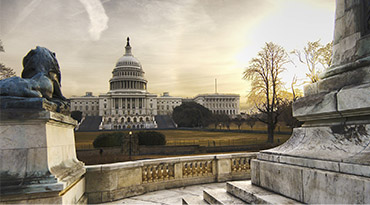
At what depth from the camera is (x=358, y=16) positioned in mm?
3924

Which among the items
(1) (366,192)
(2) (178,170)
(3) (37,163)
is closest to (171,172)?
(2) (178,170)

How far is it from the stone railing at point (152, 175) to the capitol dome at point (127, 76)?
11712 cm

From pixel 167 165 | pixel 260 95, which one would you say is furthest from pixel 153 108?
pixel 167 165

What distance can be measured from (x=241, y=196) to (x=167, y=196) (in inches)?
120

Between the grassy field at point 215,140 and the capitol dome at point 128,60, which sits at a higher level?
the capitol dome at point 128,60

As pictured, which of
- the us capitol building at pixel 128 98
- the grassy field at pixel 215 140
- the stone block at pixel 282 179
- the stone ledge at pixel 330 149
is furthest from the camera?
the us capitol building at pixel 128 98

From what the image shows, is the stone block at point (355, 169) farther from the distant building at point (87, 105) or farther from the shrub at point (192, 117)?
the distant building at point (87, 105)

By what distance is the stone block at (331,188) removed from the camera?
2.71 metres

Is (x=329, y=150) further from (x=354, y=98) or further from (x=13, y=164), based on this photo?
(x=13, y=164)

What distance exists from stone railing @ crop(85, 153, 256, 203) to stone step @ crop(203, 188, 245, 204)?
8.57ft

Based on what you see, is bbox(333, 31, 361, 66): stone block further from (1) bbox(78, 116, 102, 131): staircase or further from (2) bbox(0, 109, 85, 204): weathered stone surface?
(1) bbox(78, 116, 102, 131): staircase

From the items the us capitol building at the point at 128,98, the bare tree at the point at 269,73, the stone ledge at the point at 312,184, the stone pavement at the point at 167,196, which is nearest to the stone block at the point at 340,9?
the stone ledge at the point at 312,184

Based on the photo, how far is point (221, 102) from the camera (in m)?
155

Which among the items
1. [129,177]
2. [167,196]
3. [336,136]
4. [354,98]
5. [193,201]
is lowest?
[167,196]
